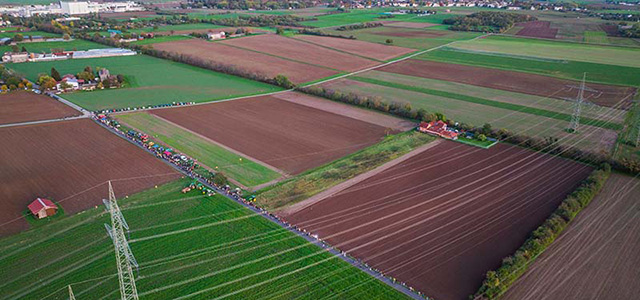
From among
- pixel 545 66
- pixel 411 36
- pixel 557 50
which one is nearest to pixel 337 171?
pixel 545 66

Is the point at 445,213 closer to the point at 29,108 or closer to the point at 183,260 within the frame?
the point at 183,260

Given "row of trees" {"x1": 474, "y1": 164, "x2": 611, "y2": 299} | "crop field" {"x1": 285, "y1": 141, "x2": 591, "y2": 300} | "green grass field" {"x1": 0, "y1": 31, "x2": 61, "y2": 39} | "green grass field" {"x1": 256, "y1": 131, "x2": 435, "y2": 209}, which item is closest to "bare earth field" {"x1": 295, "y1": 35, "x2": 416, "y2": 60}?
"green grass field" {"x1": 256, "y1": 131, "x2": 435, "y2": 209}

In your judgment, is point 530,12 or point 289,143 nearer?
point 289,143

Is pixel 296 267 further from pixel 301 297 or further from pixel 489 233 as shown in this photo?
pixel 489 233

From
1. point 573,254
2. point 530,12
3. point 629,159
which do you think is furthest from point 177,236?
point 530,12

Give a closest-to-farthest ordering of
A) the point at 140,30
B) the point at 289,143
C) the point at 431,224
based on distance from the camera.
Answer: the point at 431,224 < the point at 289,143 < the point at 140,30

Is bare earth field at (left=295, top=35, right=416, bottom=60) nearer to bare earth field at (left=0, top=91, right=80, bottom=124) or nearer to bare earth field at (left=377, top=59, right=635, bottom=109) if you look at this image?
bare earth field at (left=377, top=59, right=635, bottom=109)

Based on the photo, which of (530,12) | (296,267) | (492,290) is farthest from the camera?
(530,12)
